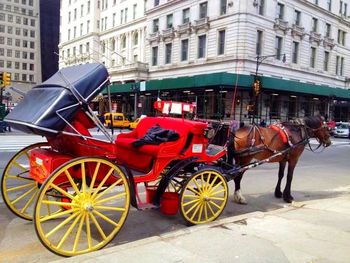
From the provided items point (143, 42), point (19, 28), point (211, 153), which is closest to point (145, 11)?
point (143, 42)

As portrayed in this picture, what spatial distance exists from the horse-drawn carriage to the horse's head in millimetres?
2894

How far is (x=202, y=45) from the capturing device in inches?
1986

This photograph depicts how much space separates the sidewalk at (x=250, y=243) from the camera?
14.6 ft

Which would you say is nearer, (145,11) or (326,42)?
(326,42)

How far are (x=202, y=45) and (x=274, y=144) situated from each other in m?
43.8

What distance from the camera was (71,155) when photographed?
17.4ft

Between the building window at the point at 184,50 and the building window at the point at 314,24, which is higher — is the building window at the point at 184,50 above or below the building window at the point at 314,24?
below

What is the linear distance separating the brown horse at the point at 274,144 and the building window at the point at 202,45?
42219 mm

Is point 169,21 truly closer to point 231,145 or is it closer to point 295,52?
point 295,52

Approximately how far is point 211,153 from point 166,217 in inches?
52.8

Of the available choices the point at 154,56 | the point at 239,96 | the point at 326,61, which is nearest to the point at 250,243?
the point at 239,96

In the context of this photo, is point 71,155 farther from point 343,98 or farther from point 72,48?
point 72,48

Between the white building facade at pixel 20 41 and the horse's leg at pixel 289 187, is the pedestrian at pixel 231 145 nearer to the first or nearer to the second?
the horse's leg at pixel 289 187

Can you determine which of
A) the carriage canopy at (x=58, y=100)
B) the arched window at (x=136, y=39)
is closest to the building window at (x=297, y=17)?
the arched window at (x=136, y=39)
